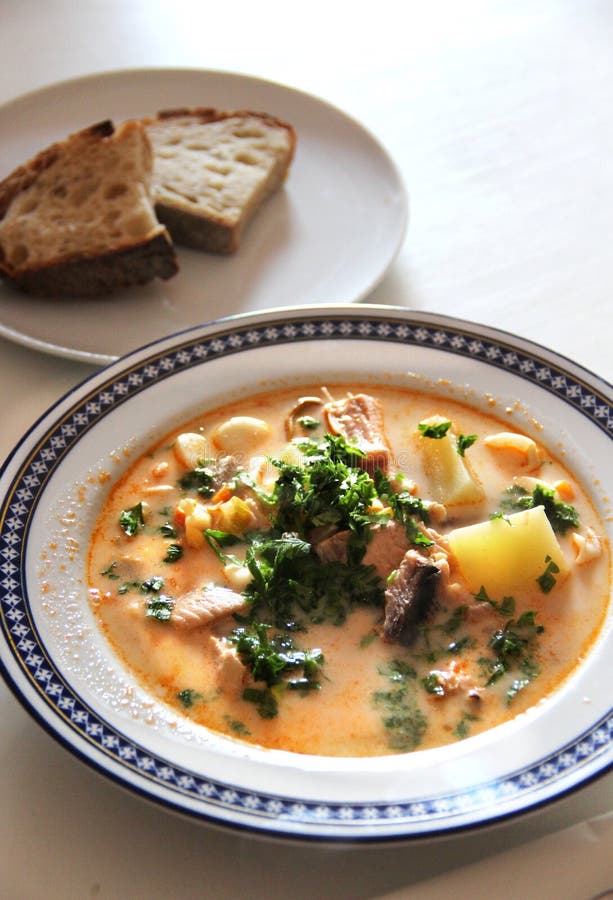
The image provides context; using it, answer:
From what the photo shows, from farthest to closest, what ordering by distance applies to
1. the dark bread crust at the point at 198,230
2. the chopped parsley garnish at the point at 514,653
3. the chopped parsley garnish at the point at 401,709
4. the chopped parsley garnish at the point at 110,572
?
the dark bread crust at the point at 198,230 → the chopped parsley garnish at the point at 110,572 → the chopped parsley garnish at the point at 514,653 → the chopped parsley garnish at the point at 401,709

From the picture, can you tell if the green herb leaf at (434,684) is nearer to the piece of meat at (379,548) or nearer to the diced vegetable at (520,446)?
the piece of meat at (379,548)

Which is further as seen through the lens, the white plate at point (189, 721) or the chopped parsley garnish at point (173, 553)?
the chopped parsley garnish at point (173, 553)

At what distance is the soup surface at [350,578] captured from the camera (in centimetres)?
216

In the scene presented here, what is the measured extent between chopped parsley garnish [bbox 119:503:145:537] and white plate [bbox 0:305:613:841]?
0.08 meters

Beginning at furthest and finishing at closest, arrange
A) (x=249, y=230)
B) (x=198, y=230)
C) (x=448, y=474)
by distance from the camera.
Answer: (x=249, y=230) → (x=198, y=230) → (x=448, y=474)

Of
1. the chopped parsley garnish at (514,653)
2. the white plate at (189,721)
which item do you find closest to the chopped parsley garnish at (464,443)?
the white plate at (189,721)

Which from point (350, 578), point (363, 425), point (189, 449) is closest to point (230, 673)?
point (350, 578)

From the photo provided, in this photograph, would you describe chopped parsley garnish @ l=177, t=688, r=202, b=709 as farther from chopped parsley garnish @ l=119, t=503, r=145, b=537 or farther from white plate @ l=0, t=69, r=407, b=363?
white plate @ l=0, t=69, r=407, b=363

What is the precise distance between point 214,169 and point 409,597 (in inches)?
88.4

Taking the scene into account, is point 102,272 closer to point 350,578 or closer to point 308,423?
point 308,423

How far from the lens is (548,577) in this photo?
240cm

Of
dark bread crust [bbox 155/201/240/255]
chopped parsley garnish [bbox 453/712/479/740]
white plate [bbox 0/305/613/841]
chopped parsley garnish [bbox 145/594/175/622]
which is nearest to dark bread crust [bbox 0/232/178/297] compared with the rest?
dark bread crust [bbox 155/201/240/255]

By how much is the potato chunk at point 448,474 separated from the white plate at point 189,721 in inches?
10.7

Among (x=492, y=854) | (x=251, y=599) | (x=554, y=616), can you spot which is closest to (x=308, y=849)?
(x=492, y=854)
